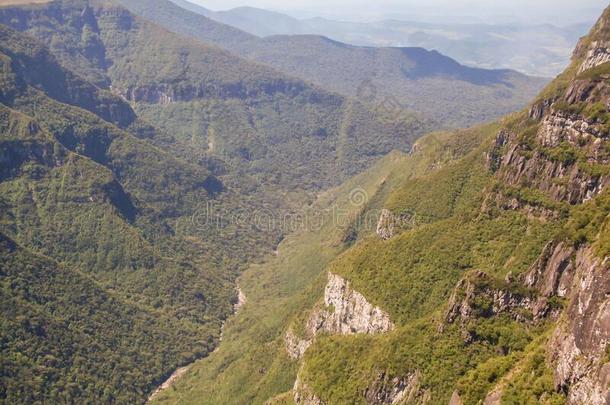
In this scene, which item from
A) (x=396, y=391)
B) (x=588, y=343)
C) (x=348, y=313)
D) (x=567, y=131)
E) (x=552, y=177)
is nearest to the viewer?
(x=588, y=343)

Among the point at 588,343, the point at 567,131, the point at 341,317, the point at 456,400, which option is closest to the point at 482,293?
the point at 456,400

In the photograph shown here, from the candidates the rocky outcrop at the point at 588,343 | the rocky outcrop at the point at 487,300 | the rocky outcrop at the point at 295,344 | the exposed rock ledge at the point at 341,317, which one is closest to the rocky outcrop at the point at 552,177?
the rocky outcrop at the point at 487,300

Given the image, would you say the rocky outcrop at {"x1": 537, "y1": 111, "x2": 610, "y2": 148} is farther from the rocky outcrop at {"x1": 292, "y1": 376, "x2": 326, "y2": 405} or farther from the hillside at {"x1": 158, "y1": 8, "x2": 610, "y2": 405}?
the rocky outcrop at {"x1": 292, "y1": 376, "x2": 326, "y2": 405}

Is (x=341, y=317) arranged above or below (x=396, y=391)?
below

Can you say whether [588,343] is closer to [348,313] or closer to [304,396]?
[304,396]

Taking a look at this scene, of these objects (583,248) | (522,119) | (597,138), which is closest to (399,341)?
(583,248)

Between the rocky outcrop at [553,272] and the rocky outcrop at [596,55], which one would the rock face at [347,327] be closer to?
the rocky outcrop at [553,272]

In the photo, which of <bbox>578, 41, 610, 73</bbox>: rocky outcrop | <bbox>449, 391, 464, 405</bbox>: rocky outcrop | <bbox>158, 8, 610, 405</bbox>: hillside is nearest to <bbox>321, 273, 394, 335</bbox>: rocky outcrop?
<bbox>158, 8, 610, 405</bbox>: hillside
